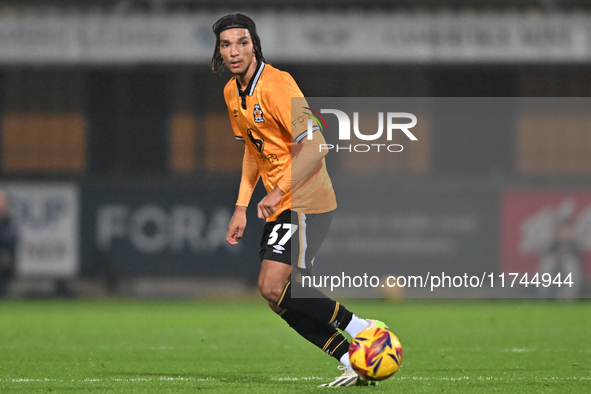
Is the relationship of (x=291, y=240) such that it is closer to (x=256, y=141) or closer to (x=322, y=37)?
(x=256, y=141)

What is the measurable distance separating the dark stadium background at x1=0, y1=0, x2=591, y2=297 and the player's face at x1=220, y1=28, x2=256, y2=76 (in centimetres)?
984

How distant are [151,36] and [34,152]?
323 cm

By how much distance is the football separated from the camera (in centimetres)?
528

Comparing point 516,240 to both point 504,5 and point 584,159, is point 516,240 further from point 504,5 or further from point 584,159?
point 504,5

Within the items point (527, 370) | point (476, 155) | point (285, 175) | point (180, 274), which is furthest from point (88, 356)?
point (476, 155)

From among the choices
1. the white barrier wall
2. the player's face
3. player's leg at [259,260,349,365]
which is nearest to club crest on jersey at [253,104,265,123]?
the player's face

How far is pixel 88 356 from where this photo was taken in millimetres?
7730

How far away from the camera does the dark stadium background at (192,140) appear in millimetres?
15766

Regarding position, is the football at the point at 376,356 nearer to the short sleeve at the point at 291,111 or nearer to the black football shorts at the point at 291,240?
the black football shorts at the point at 291,240

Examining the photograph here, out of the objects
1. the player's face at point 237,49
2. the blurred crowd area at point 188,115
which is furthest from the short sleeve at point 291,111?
the blurred crowd area at point 188,115

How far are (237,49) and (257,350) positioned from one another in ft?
11.3

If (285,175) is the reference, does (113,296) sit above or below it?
below

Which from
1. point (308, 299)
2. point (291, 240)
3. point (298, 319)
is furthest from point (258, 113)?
point (298, 319)

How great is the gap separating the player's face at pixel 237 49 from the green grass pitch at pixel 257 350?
1977 millimetres
